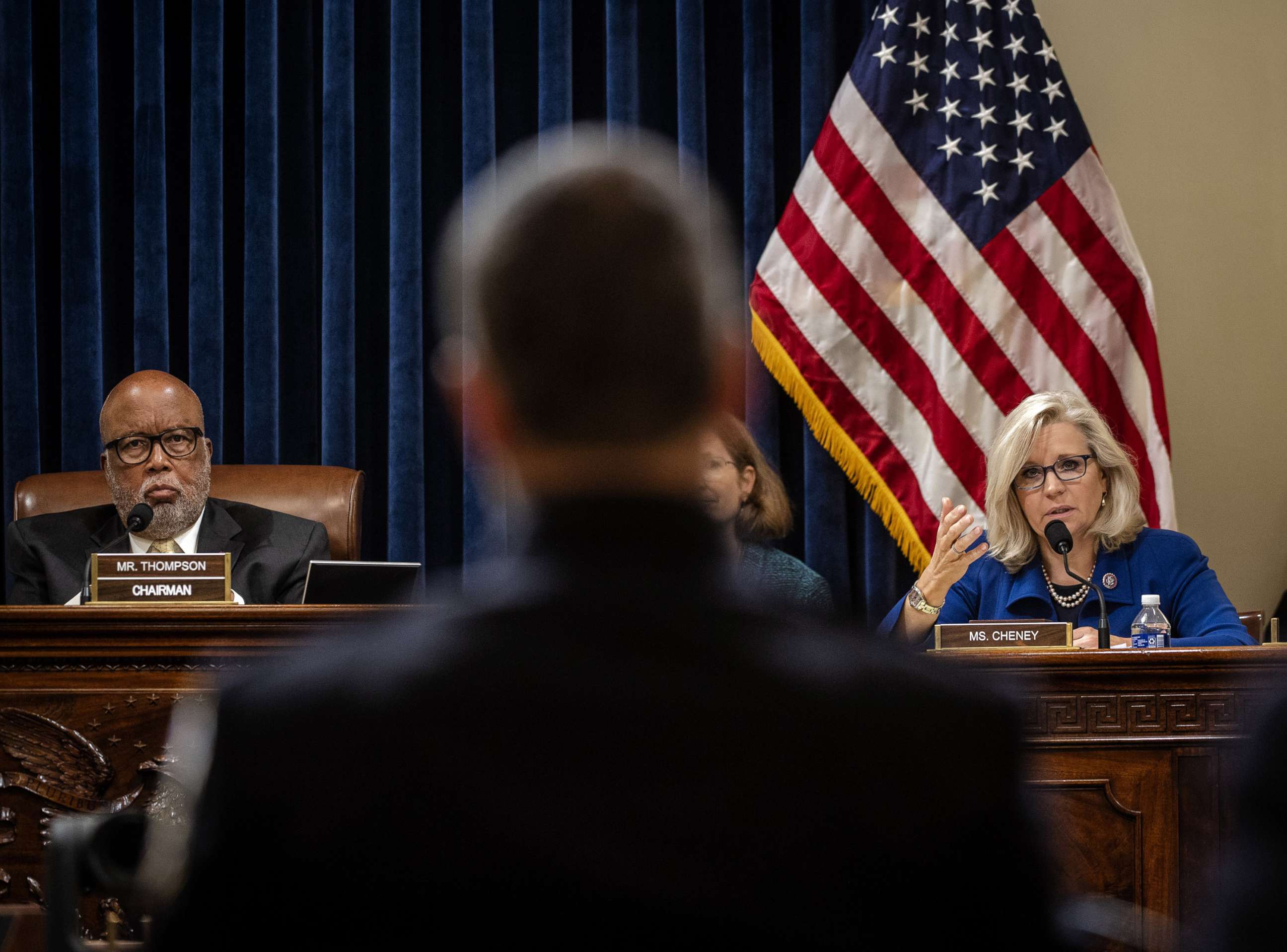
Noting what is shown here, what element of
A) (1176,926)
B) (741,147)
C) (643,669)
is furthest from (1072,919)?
(741,147)

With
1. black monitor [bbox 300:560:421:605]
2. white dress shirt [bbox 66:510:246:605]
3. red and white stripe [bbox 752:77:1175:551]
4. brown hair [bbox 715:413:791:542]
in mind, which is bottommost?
black monitor [bbox 300:560:421:605]

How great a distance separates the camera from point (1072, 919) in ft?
2.64

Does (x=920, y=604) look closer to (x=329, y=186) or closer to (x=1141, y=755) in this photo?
(x=1141, y=755)

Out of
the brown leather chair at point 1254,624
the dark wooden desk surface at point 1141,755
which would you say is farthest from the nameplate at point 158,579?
the brown leather chair at point 1254,624

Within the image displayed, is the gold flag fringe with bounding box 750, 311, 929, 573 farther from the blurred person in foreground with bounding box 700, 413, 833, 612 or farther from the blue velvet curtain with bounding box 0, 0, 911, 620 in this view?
the blurred person in foreground with bounding box 700, 413, 833, 612

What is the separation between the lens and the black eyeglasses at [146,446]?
127 inches

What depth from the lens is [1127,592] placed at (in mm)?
2840

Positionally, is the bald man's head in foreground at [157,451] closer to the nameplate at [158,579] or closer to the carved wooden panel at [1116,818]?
the nameplate at [158,579]

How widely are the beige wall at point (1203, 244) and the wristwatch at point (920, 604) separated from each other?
1.84m

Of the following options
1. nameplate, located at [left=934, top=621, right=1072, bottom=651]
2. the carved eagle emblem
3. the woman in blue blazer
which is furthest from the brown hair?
the carved eagle emblem

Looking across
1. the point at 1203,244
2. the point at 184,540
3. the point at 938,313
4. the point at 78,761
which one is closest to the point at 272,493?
the point at 184,540

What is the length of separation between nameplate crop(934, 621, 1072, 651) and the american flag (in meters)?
1.47

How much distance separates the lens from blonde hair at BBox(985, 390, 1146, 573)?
2926 millimetres

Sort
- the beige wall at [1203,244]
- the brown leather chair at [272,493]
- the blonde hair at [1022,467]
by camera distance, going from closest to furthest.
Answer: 1. the blonde hair at [1022,467]
2. the brown leather chair at [272,493]
3. the beige wall at [1203,244]
